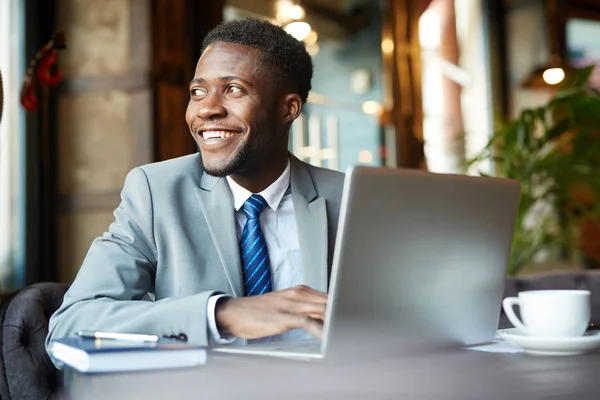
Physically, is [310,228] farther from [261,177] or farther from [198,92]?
[198,92]

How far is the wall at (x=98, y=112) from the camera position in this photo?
3.29 m

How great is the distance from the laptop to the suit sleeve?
0.33ft

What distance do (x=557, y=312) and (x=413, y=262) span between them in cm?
27

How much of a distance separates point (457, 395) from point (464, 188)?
0.36m

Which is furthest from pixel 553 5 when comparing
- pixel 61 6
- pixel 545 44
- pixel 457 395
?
pixel 457 395

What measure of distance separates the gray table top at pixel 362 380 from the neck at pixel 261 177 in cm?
76

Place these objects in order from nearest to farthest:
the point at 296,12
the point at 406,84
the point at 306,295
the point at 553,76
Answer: the point at 306,295
the point at 296,12
the point at 553,76
the point at 406,84

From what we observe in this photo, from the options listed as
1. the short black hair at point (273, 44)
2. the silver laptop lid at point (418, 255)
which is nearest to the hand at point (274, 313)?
the silver laptop lid at point (418, 255)

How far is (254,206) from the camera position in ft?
5.55

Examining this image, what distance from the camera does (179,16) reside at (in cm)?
356

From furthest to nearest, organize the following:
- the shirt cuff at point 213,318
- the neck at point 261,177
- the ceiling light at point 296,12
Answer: the ceiling light at point 296,12, the neck at point 261,177, the shirt cuff at point 213,318

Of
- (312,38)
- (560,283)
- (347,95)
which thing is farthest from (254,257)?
(347,95)

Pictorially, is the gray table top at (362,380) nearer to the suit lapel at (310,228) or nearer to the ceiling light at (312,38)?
the suit lapel at (310,228)

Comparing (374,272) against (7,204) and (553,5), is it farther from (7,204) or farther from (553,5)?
(553,5)
